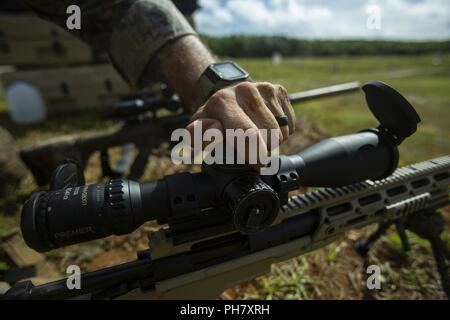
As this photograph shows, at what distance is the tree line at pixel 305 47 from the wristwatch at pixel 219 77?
4440 cm

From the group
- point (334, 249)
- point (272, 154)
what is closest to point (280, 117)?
point (272, 154)

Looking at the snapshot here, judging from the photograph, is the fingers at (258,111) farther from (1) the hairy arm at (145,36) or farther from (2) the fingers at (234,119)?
(1) the hairy arm at (145,36)

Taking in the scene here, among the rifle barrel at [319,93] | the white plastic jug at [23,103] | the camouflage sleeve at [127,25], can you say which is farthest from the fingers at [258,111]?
the white plastic jug at [23,103]

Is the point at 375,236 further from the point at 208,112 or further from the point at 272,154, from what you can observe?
the point at 208,112

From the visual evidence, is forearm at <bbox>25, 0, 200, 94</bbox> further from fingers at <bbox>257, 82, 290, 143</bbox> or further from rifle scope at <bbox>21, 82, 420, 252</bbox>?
rifle scope at <bbox>21, 82, 420, 252</bbox>

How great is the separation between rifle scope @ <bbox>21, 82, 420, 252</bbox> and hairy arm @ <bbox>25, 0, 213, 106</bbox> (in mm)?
630

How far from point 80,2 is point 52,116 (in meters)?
4.28

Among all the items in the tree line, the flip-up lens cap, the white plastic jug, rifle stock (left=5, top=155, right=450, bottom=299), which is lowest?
the tree line

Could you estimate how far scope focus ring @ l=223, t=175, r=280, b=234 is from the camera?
0.92 m

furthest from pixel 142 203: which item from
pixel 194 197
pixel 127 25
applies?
pixel 127 25

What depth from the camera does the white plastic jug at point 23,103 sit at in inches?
184

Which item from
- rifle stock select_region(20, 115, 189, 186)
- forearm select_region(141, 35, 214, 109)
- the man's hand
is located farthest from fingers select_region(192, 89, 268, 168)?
rifle stock select_region(20, 115, 189, 186)

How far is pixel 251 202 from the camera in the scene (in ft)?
3.03
